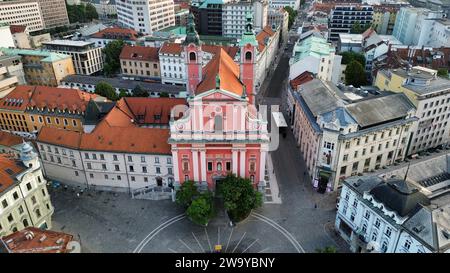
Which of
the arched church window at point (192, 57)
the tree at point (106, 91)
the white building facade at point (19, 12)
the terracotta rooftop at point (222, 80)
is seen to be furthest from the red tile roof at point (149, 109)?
the white building facade at point (19, 12)

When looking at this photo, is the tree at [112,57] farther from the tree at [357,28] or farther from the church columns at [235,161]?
the tree at [357,28]

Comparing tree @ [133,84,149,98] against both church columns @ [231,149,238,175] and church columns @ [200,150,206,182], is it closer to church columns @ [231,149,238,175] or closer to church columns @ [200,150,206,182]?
church columns @ [200,150,206,182]

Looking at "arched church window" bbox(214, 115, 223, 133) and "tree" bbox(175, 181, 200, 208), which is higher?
"arched church window" bbox(214, 115, 223, 133)

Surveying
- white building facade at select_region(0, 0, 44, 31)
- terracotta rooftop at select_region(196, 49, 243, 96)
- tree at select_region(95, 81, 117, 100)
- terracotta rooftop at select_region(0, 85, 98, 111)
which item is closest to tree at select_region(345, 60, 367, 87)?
terracotta rooftop at select_region(196, 49, 243, 96)

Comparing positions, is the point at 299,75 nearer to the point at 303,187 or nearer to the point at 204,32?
the point at 303,187

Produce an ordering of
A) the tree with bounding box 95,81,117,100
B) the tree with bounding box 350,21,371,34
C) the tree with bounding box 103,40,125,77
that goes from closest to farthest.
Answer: the tree with bounding box 95,81,117,100 < the tree with bounding box 103,40,125,77 < the tree with bounding box 350,21,371,34

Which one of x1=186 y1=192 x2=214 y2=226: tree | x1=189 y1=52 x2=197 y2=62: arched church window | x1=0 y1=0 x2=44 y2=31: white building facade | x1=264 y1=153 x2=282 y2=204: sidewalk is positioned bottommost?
x1=264 y1=153 x2=282 y2=204: sidewalk
